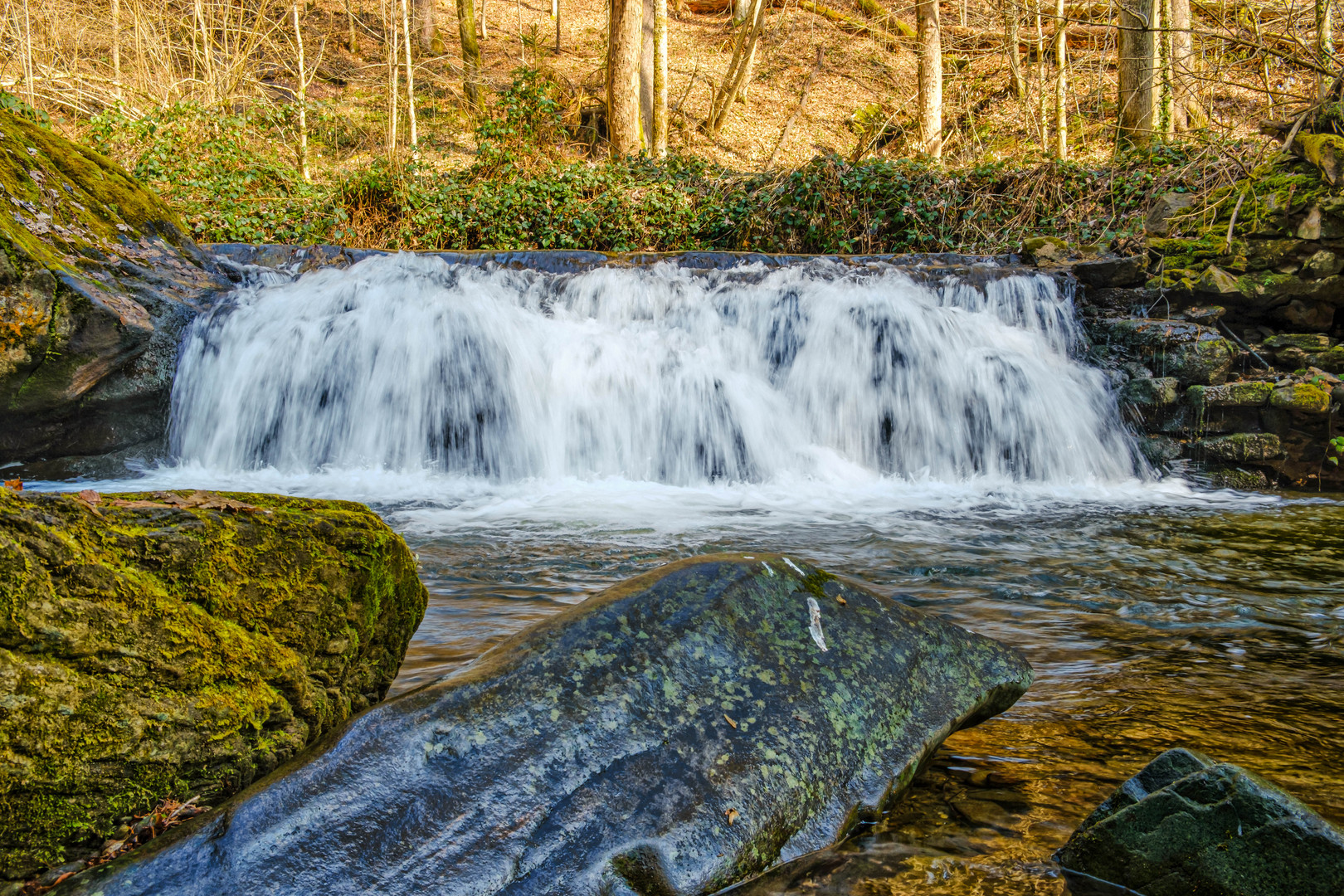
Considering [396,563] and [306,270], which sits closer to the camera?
[396,563]

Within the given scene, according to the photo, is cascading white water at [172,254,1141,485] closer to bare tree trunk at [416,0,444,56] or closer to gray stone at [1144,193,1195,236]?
gray stone at [1144,193,1195,236]

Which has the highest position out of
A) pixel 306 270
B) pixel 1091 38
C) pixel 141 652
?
pixel 1091 38

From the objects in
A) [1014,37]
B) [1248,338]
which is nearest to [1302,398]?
[1248,338]

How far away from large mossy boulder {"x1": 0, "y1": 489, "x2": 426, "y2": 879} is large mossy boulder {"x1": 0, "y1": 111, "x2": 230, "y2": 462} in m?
5.72

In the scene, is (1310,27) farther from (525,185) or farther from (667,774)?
(667,774)

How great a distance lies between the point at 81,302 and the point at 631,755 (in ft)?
22.9

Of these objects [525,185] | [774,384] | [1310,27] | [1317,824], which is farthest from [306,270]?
[1310,27]

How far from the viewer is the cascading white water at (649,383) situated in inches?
304

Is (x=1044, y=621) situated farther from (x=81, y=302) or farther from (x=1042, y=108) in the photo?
(x=1042, y=108)

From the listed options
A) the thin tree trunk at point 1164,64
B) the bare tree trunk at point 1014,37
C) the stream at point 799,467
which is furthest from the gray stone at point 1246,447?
the bare tree trunk at point 1014,37

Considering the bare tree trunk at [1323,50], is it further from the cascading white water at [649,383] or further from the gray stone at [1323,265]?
the cascading white water at [649,383]

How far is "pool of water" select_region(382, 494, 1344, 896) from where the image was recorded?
203 cm

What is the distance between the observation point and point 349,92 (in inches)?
878

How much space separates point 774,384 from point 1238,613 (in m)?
5.12
